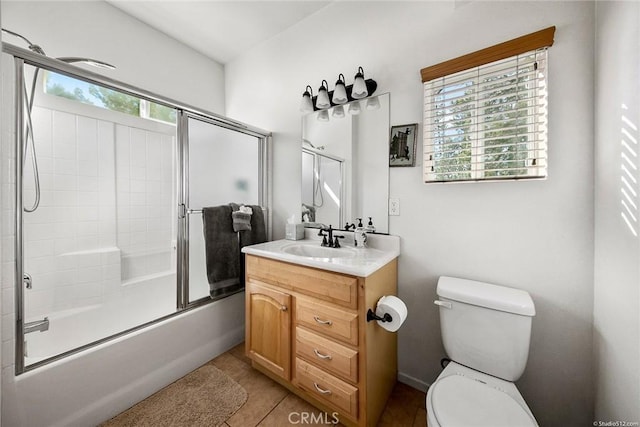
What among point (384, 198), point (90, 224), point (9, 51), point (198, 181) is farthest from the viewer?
point (90, 224)

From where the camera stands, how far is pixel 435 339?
4.82 ft

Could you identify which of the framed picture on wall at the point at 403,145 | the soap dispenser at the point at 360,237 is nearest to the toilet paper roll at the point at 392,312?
the soap dispenser at the point at 360,237

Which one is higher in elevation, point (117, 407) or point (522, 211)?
point (522, 211)

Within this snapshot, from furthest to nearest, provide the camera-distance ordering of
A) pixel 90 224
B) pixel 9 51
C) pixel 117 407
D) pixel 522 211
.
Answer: pixel 90 224 → pixel 117 407 → pixel 522 211 → pixel 9 51

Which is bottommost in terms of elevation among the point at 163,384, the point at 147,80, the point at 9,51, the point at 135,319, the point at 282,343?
the point at 163,384

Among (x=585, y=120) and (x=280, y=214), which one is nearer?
(x=585, y=120)

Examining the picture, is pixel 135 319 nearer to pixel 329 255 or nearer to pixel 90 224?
pixel 90 224

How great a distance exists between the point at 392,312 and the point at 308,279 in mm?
469

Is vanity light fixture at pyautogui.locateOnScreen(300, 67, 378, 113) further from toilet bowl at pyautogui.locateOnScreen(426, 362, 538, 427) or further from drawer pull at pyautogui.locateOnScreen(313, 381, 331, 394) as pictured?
drawer pull at pyautogui.locateOnScreen(313, 381, 331, 394)

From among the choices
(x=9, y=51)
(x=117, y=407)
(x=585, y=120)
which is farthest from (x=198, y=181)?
(x=585, y=120)

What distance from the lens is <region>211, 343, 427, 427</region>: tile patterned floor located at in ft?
4.30

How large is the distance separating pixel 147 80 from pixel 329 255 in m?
2.20

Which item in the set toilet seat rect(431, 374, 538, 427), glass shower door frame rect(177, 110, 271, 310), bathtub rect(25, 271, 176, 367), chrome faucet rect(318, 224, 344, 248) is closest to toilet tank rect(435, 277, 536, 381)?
toilet seat rect(431, 374, 538, 427)

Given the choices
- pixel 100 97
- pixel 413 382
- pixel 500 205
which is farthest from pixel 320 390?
pixel 100 97
